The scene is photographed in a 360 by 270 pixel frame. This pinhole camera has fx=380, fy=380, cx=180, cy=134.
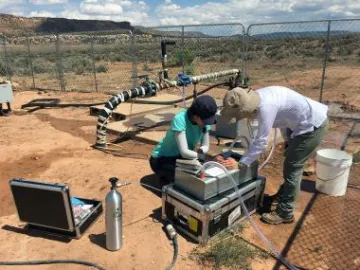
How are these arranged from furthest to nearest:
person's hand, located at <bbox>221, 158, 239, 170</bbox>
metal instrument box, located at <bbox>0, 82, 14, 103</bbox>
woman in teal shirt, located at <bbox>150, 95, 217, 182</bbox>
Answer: metal instrument box, located at <bbox>0, 82, 14, 103</bbox>
woman in teal shirt, located at <bbox>150, 95, 217, 182</bbox>
person's hand, located at <bbox>221, 158, 239, 170</bbox>

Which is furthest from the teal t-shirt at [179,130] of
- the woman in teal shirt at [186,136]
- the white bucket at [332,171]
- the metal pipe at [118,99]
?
the metal pipe at [118,99]

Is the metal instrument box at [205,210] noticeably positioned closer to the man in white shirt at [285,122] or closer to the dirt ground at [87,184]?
the dirt ground at [87,184]

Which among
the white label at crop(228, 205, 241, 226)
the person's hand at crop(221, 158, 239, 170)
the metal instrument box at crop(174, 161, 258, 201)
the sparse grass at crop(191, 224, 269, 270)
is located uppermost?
the person's hand at crop(221, 158, 239, 170)

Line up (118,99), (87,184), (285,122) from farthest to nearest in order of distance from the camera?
(118,99) < (87,184) < (285,122)

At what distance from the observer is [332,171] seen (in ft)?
14.6

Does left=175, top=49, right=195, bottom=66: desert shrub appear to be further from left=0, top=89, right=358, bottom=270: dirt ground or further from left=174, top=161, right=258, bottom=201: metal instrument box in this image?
left=174, top=161, right=258, bottom=201: metal instrument box

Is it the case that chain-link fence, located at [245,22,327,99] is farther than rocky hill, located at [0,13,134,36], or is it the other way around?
rocky hill, located at [0,13,134,36]

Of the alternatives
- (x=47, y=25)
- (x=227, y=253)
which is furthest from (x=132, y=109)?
(x=47, y=25)

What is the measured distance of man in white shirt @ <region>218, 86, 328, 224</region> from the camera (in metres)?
3.36

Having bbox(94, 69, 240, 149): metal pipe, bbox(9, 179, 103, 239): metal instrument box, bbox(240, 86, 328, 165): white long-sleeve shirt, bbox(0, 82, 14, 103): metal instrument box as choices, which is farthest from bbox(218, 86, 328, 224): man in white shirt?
bbox(0, 82, 14, 103): metal instrument box

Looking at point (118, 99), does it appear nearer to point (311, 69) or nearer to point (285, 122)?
point (285, 122)

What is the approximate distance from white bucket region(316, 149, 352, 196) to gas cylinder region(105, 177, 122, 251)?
2518 mm

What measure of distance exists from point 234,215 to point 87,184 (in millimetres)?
2127

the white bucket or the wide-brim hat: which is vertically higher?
the wide-brim hat
